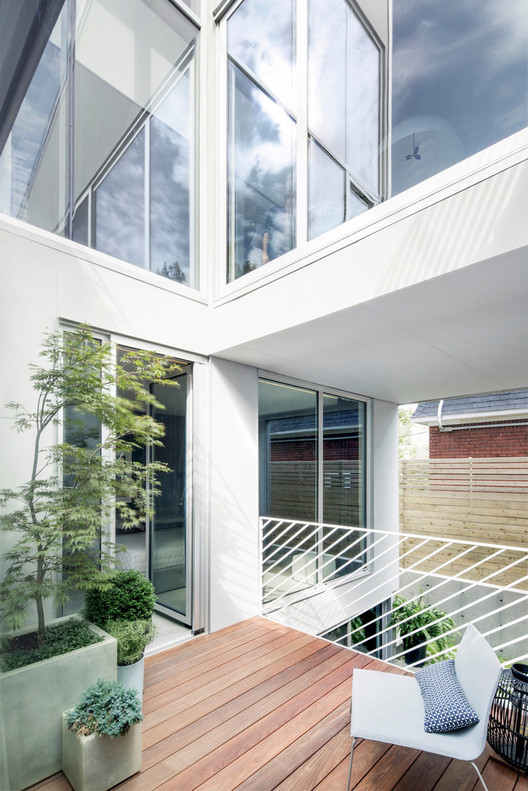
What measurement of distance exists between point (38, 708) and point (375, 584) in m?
4.44

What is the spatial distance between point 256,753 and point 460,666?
3.50 feet

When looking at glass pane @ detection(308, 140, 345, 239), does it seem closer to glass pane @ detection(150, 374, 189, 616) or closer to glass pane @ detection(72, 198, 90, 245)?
glass pane @ detection(72, 198, 90, 245)

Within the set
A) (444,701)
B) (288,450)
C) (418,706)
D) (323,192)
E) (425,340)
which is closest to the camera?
(444,701)

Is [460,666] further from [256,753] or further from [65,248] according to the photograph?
[65,248]

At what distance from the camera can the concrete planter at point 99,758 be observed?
1.85 metres

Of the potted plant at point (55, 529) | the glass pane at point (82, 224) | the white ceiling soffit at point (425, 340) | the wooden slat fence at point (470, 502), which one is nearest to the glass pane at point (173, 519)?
the white ceiling soffit at point (425, 340)

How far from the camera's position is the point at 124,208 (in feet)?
10.6

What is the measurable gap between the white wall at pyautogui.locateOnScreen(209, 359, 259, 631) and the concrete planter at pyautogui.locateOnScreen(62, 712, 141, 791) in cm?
152

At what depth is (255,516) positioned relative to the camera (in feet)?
13.0

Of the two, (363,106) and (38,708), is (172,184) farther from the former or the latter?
(38,708)

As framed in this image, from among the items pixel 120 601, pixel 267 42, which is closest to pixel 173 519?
pixel 120 601

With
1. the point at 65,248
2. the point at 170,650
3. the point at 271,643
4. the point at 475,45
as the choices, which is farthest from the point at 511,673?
the point at 65,248

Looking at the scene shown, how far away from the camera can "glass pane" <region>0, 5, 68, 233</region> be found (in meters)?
2.02

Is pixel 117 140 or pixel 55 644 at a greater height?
pixel 117 140
